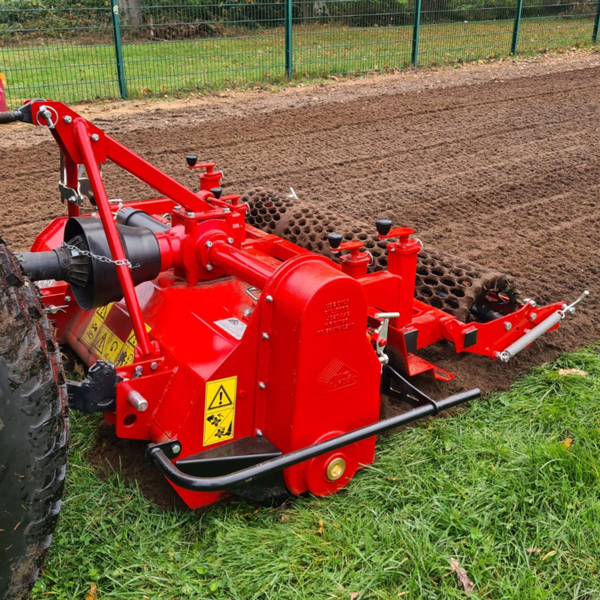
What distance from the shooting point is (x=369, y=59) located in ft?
44.3

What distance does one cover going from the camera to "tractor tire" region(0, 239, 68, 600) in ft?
6.16

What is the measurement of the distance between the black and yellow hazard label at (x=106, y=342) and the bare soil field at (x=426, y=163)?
1.62 metres

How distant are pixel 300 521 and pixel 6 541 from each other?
1.24 metres

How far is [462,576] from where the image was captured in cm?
265

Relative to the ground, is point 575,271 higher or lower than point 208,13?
lower

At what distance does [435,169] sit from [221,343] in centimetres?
506

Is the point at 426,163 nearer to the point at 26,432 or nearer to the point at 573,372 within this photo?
the point at 573,372

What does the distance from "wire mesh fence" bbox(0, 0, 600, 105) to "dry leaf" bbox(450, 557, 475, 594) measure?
938 centimetres

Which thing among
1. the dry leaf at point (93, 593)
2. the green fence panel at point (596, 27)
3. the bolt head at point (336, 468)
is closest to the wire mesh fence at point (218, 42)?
the green fence panel at point (596, 27)

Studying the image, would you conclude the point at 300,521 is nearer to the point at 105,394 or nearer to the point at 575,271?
the point at 105,394

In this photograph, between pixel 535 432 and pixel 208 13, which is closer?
pixel 535 432

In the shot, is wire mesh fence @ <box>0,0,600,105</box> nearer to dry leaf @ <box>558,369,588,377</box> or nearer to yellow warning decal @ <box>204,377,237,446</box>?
dry leaf @ <box>558,369,588,377</box>

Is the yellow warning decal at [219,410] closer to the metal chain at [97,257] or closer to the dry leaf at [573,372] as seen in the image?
the metal chain at [97,257]

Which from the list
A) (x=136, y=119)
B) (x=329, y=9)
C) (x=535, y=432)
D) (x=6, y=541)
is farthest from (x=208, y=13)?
(x=6, y=541)
